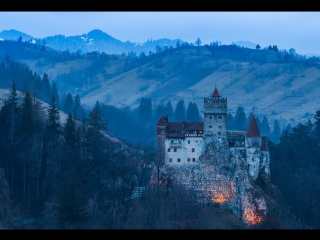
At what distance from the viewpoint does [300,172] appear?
254 feet

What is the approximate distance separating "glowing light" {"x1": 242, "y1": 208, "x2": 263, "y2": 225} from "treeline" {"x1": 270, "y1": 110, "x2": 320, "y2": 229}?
14.0 ft

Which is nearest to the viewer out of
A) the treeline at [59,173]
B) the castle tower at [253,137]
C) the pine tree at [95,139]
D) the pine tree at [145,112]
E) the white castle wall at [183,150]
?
the treeline at [59,173]

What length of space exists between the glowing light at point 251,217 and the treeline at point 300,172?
4277 mm

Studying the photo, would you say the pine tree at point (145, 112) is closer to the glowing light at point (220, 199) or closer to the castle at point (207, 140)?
the castle at point (207, 140)

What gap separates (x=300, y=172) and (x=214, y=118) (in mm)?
21918

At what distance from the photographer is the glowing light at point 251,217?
2238 inches

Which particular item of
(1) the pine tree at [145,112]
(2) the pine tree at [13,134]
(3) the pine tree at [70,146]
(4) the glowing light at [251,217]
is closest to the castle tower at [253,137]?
(4) the glowing light at [251,217]

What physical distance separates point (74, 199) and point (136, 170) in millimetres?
16011

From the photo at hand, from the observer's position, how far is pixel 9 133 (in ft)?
201

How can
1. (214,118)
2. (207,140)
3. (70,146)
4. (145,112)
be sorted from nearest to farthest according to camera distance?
(207,140), (214,118), (70,146), (145,112)

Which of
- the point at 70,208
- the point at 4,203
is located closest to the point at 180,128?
the point at 70,208

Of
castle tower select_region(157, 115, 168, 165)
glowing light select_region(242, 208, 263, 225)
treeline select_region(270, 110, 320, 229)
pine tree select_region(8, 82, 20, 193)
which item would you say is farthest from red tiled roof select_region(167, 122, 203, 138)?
pine tree select_region(8, 82, 20, 193)

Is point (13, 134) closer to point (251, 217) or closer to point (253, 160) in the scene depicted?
point (253, 160)

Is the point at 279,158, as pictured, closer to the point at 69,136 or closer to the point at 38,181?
the point at 69,136
